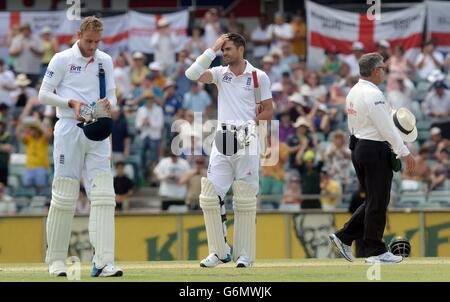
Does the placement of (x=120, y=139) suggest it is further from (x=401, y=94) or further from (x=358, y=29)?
(x=358, y=29)

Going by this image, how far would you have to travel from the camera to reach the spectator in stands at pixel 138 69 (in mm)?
29484

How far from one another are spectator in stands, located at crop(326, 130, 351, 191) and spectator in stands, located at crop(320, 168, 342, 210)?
17 centimetres

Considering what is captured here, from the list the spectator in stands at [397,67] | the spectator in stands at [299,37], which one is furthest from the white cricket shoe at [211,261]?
the spectator in stands at [299,37]

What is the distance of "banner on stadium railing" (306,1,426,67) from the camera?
30.5 metres

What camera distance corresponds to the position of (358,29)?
30.8 m

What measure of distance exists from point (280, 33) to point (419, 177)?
20.3 feet

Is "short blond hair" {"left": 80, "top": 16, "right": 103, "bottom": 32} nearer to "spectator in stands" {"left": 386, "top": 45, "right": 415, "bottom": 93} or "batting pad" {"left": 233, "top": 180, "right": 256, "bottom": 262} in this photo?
A: "batting pad" {"left": 233, "top": 180, "right": 256, "bottom": 262}

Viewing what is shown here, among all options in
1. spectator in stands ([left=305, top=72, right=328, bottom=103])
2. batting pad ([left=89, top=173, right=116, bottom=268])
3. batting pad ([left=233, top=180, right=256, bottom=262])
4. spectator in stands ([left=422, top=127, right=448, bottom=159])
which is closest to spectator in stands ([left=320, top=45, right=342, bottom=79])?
spectator in stands ([left=305, top=72, right=328, bottom=103])

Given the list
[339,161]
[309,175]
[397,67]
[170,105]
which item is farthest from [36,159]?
[397,67]

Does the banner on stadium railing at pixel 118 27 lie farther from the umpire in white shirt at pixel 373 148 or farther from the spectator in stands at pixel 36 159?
the umpire in white shirt at pixel 373 148
